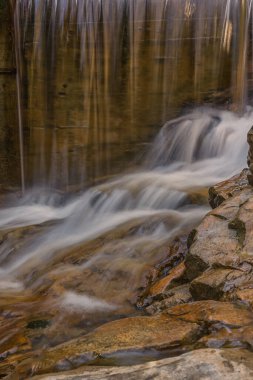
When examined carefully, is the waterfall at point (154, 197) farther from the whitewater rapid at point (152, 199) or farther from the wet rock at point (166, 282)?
the wet rock at point (166, 282)

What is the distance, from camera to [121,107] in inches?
346

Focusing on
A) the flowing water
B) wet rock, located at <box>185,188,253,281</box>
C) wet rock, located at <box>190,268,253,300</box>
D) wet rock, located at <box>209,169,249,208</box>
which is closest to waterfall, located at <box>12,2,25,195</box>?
the flowing water

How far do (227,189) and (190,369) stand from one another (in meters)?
3.00

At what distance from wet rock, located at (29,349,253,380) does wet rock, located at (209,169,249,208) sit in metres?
2.58

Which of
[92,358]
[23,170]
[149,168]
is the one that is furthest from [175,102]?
[92,358]

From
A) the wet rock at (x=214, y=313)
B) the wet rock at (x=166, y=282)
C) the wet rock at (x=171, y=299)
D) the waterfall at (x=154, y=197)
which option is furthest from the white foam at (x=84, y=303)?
the wet rock at (x=214, y=313)

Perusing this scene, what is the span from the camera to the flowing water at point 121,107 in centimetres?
734

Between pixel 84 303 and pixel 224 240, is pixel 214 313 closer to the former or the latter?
pixel 224 240

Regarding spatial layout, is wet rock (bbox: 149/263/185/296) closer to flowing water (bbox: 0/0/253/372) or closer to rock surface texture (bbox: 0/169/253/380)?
rock surface texture (bbox: 0/169/253/380)

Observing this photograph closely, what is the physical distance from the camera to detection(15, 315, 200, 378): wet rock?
2.59 meters

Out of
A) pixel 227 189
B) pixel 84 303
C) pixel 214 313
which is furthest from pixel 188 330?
pixel 227 189

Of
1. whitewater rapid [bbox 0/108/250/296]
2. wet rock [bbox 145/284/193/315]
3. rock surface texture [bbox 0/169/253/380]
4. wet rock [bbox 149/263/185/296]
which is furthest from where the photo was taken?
whitewater rapid [bbox 0/108/250/296]

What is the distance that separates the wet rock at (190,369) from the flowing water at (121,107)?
13.5 feet

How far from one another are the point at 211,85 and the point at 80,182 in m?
2.92
